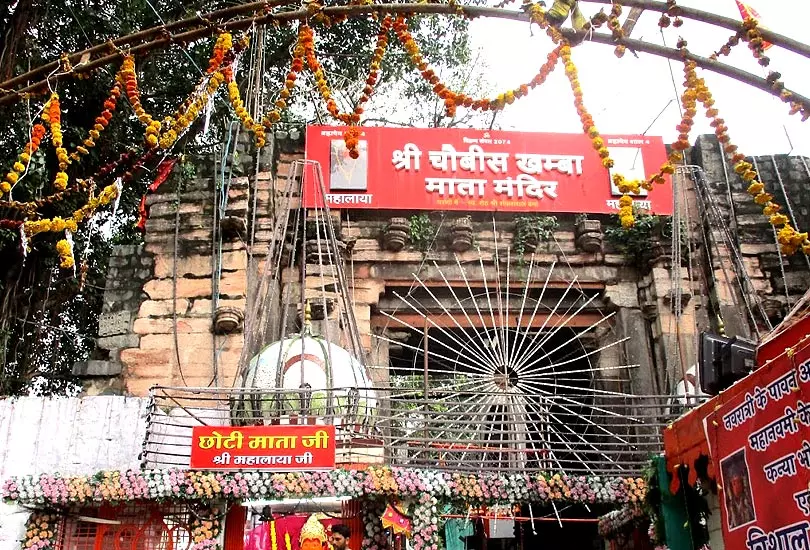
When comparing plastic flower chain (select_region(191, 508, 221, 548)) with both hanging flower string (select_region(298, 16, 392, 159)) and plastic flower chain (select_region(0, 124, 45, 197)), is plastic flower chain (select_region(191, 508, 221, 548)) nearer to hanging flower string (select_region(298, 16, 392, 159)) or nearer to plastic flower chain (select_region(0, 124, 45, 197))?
plastic flower chain (select_region(0, 124, 45, 197))

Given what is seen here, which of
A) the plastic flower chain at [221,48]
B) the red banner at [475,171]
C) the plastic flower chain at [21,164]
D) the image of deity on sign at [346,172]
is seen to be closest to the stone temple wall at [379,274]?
the red banner at [475,171]

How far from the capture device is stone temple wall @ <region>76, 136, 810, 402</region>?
10.2 meters

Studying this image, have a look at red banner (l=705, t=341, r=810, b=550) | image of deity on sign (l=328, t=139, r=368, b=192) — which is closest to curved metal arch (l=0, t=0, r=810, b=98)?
red banner (l=705, t=341, r=810, b=550)

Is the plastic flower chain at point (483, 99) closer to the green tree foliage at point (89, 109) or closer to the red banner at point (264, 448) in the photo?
the red banner at point (264, 448)

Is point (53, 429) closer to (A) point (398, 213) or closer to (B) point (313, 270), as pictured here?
(B) point (313, 270)

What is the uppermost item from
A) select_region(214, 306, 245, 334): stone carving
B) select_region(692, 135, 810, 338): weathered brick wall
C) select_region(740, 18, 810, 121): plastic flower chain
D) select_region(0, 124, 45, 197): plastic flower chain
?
select_region(692, 135, 810, 338): weathered brick wall

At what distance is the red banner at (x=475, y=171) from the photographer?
1151 centimetres

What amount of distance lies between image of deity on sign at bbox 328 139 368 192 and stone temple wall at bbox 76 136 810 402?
431 millimetres

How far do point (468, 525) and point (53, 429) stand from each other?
612 centimetres

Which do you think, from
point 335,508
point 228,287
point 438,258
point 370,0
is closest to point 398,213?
point 438,258

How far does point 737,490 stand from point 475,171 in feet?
26.6

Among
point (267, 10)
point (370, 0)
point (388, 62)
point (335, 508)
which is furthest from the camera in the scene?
point (388, 62)

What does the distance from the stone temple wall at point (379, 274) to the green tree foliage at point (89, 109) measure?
1101 mm

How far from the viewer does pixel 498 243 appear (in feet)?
38.1
